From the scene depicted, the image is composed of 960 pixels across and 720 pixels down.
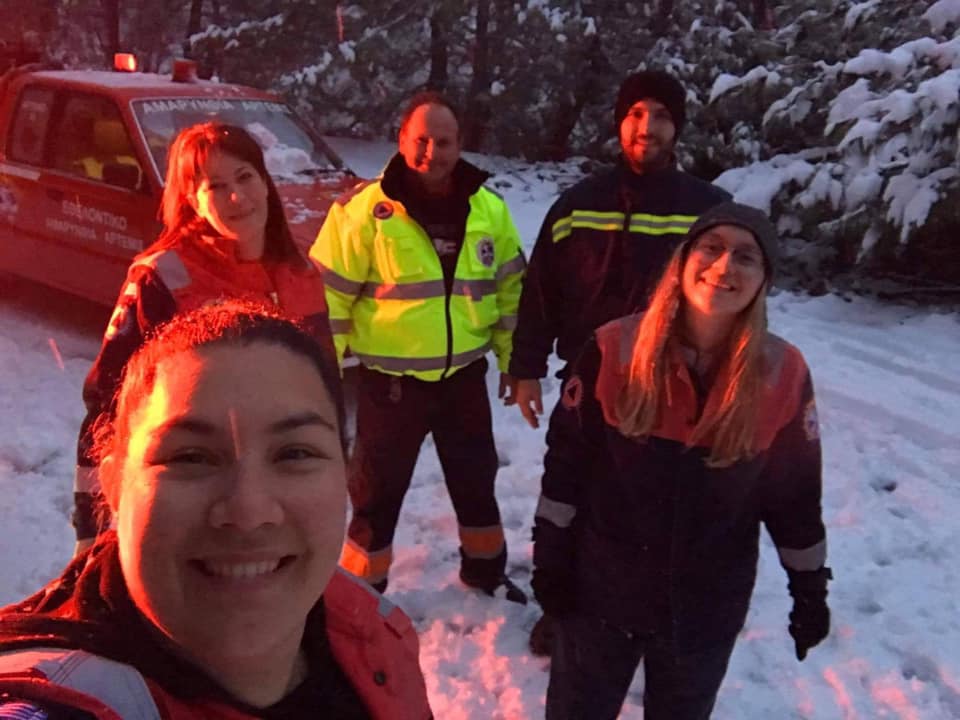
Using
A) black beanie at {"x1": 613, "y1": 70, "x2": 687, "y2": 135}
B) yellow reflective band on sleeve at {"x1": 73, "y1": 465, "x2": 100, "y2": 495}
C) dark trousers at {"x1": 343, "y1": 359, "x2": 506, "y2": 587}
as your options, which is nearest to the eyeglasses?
black beanie at {"x1": 613, "y1": 70, "x2": 687, "y2": 135}

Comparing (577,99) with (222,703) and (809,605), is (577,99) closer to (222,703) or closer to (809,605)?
(809,605)

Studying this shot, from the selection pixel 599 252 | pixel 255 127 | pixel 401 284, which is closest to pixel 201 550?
pixel 401 284

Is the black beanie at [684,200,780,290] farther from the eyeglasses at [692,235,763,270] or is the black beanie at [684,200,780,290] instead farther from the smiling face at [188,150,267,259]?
the smiling face at [188,150,267,259]

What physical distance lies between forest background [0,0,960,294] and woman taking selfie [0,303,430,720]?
6.49 metres

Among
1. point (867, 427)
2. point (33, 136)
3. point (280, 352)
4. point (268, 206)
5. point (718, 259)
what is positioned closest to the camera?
point (280, 352)

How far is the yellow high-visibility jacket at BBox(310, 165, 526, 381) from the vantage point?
10.6 feet

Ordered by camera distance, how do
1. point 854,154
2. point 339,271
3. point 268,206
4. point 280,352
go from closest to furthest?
point 280,352 < point 268,206 < point 339,271 < point 854,154

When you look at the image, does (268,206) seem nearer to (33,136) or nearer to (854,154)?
(33,136)

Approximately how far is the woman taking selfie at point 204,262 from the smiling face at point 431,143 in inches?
24.7

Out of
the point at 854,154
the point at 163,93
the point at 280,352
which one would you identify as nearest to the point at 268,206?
the point at 280,352

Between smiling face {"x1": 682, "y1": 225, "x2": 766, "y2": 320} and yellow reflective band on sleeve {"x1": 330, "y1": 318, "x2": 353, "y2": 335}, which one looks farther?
yellow reflective band on sleeve {"x1": 330, "y1": 318, "x2": 353, "y2": 335}

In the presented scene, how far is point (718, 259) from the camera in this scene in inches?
86.5

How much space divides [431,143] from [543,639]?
1987 millimetres

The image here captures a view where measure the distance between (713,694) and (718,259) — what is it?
126cm
